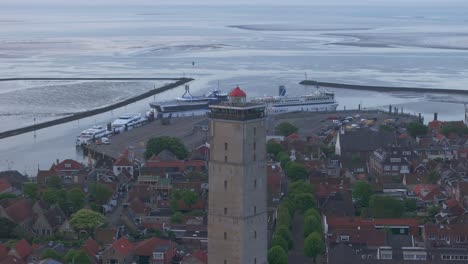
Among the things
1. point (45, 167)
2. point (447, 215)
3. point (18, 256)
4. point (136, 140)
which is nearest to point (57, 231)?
point (18, 256)

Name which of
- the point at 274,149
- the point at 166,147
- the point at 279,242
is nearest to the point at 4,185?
the point at 166,147

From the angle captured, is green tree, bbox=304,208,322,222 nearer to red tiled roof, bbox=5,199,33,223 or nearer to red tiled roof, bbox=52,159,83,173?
red tiled roof, bbox=5,199,33,223

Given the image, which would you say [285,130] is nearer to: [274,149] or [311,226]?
[274,149]

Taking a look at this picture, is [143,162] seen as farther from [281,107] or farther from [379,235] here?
[281,107]

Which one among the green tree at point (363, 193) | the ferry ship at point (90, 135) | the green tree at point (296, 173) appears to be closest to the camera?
the green tree at point (363, 193)

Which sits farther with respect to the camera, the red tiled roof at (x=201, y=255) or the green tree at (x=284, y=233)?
the green tree at (x=284, y=233)

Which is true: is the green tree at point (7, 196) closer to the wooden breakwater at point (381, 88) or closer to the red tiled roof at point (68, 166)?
the red tiled roof at point (68, 166)

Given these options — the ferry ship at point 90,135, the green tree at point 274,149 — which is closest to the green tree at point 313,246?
the green tree at point 274,149
